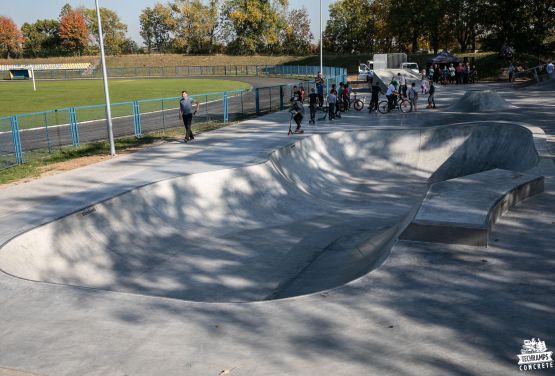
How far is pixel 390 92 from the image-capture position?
27203 millimetres

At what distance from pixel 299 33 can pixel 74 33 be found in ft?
180

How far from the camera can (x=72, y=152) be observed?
19.8m

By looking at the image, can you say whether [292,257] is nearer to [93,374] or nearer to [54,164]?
[93,374]

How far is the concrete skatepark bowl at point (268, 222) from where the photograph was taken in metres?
10.0

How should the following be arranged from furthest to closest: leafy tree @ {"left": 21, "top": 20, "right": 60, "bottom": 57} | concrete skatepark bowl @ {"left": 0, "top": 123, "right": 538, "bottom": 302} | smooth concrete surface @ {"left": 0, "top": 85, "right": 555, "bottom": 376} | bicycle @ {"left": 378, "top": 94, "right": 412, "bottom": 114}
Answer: leafy tree @ {"left": 21, "top": 20, "right": 60, "bottom": 57} → bicycle @ {"left": 378, "top": 94, "right": 412, "bottom": 114} → concrete skatepark bowl @ {"left": 0, "top": 123, "right": 538, "bottom": 302} → smooth concrete surface @ {"left": 0, "top": 85, "right": 555, "bottom": 376}

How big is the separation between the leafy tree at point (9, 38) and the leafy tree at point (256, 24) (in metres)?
62.3

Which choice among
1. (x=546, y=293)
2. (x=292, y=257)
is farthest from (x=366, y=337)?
(x=292, y=257)

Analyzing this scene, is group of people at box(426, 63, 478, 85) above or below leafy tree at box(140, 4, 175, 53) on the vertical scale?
below

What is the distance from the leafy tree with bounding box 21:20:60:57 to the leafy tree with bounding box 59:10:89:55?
4.91 m

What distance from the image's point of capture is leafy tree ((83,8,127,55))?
12812cm

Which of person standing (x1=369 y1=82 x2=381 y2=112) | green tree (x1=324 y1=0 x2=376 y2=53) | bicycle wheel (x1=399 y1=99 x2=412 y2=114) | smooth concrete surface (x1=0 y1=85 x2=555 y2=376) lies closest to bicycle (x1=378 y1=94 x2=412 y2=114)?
bicycle wheel (x1=399 y1=99 x2=412 y2=114)

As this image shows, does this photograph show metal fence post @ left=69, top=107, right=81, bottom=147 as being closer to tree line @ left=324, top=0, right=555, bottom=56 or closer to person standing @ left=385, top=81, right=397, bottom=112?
person standing @ left=385, top=81, right=397, bottom=112

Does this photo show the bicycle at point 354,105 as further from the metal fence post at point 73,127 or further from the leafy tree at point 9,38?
the leafy tree at point 9,38

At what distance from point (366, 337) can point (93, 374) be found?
10.2 feet
